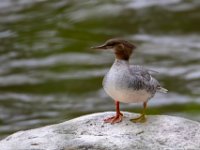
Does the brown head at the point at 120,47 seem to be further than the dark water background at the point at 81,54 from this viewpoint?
No

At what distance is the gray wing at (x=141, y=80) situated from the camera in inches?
197

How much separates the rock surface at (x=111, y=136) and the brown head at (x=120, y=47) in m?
0.59

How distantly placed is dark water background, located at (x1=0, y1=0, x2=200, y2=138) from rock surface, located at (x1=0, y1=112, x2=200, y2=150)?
14.2 ft

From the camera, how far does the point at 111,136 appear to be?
4.97 meters

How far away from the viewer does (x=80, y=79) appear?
37.3 feet

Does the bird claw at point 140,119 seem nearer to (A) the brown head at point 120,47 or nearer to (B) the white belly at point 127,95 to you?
(B) the white belly at point 127,95

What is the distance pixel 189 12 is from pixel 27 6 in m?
3.90

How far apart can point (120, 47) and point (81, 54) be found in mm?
7664

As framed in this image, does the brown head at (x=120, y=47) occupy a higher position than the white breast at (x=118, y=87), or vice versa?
the brown head at (x=120, y=47)

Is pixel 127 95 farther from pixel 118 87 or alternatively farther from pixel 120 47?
pixel 120 47

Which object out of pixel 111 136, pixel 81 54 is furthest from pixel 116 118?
pixel 81 54

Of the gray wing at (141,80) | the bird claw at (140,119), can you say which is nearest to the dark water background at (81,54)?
the bird claw at (140,119)

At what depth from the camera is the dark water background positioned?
33.7 ft

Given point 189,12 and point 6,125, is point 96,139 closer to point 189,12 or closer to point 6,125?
point 6,125
